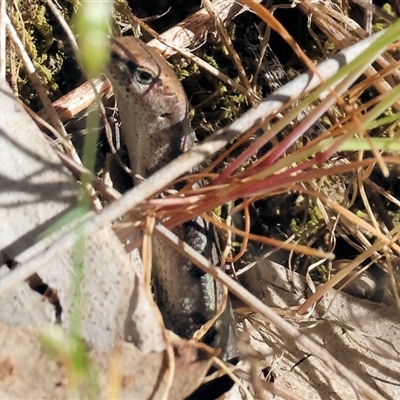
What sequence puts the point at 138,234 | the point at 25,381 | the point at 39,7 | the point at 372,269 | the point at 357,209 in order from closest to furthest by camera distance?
the point at 25,381 → the point at 138,234 → the point at 39,7 → the point at 372,269 → the point at 357,209

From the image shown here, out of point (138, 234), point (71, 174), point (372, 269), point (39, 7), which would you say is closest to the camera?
point (71, 174)

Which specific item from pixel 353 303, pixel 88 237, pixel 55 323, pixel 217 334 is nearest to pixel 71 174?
pixel 88 237

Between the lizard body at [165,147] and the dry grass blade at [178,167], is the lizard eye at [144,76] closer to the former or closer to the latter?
the lizard body at [165,147]

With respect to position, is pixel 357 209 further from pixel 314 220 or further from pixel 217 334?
pixel 217 334

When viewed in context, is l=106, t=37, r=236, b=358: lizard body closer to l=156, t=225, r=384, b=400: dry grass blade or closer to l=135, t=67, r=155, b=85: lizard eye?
l=135, t=67, r=155, b=85: lizard eye

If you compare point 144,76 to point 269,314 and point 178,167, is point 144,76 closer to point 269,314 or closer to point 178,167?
point 178,167

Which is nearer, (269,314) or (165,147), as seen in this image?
(269,314)

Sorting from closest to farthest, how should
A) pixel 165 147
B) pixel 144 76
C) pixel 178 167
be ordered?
pixel 178 167
pixel 144 76
pixel 165 147

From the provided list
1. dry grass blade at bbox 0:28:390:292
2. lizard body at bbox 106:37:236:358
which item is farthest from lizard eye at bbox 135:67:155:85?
dry grass blade at bbox 0:28:390:292

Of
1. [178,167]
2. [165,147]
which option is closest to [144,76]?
[165,147]
